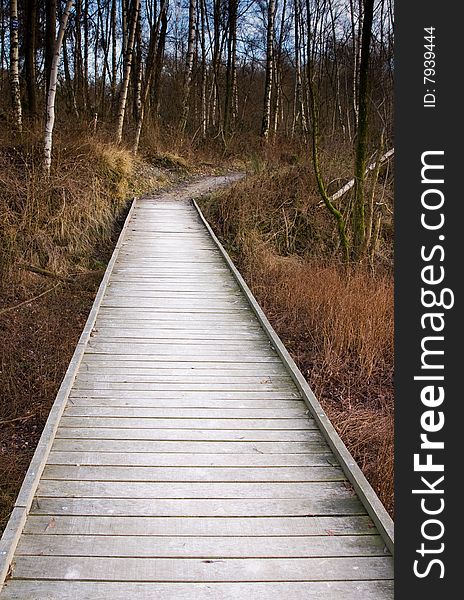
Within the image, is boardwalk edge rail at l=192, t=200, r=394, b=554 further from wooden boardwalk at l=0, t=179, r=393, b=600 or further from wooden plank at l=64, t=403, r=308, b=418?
wooden plank at l=64, t=403, r=308, b=418

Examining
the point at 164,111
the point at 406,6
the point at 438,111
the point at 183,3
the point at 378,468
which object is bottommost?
the point at 378,468

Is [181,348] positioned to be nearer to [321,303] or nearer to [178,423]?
[178,423]

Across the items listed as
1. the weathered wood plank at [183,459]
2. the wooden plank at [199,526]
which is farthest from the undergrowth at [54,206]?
the wooden plank at [199,526]

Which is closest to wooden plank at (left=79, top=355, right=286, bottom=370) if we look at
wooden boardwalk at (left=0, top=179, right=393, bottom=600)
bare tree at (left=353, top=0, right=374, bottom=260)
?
wooden boardwalk at (left=0, top=179, right=393, bottom=600)

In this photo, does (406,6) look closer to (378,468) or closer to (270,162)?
(378,468)

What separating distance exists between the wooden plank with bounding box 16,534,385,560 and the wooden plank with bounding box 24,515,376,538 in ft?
0.13

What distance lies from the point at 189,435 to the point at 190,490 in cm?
64

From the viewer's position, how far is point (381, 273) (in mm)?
10508

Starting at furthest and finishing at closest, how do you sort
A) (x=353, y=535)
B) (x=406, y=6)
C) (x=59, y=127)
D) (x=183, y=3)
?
(x=183, y=3)
(x=59, y=127)
(x=406, y=6)
(x=353, y=535)

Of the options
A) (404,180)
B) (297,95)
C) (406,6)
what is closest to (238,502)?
(404,180)

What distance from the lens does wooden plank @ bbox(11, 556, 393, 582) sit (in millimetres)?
2756

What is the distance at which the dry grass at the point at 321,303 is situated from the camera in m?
5.27

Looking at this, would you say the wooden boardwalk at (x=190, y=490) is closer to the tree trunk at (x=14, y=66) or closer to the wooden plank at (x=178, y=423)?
the wooden plank at (x=178, y=423)

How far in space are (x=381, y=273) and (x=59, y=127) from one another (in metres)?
7.43
